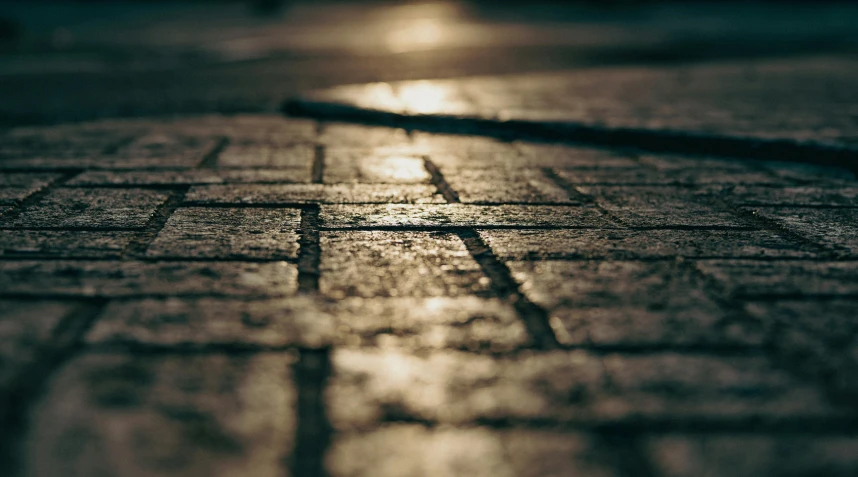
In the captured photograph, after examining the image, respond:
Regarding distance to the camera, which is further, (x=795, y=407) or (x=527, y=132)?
(x=527, y=132)

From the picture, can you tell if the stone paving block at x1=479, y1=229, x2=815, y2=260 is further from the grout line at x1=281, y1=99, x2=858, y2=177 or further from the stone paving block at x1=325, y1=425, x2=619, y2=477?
the grout line at x1=281, y1=99, x2=858, y2=177

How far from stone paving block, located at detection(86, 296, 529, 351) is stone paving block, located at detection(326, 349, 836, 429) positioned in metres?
0.07

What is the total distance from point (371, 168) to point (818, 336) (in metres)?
1.93

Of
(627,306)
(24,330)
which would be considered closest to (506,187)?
(627,306)

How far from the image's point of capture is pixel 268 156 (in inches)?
129

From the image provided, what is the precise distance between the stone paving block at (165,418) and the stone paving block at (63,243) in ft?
2.17

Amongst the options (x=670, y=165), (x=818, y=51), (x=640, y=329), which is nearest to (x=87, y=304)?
(x=640, y=329)

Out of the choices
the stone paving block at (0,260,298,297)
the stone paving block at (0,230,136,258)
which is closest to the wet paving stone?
the stone paving block at (0,230,136,258)

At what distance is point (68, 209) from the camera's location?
7.76ft

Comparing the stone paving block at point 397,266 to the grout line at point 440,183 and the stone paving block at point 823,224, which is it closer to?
the grout line at point 440,183

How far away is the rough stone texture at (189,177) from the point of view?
2.75 m

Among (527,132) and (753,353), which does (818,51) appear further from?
(753,353)

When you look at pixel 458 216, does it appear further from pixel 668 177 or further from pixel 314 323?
pixel 668 177

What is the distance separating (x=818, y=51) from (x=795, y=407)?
9961mm
